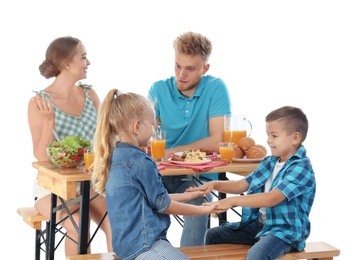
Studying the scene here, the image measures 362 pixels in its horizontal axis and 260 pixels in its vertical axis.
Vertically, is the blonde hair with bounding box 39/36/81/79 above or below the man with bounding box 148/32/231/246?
above

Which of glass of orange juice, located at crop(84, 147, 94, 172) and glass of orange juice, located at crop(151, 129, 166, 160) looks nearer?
glass of orange juice, located at crop(84, 147, 94, 172)

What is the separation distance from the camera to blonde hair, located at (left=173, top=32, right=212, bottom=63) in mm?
4344

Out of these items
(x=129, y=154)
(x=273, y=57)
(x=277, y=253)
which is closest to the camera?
(x=129, y=154)

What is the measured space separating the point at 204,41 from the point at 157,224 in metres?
1.46

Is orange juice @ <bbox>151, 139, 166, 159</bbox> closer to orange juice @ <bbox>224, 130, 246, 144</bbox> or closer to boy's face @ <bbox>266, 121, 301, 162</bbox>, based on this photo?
orange juice @ <bbox>224, 130, 246, 144</bbox>

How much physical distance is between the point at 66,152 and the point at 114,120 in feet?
2.06

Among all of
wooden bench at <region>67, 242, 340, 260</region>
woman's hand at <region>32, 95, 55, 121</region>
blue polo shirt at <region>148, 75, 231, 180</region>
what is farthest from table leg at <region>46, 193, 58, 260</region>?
blue polo shirt at <region>148, 75, 231, 180</region>

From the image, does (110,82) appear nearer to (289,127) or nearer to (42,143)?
(42,143)

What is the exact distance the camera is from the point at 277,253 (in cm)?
352

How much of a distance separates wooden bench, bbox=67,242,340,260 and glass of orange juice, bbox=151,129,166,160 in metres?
0.58

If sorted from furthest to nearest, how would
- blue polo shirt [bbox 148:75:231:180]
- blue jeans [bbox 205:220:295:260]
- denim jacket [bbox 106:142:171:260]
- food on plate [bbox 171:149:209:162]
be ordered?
blue polo shirt [bbox 148:75:231:180]
food on plate [bbox 171:149:209:162]
blue jeans [bbox 205:220:295:260]
denim jacket [bbox 106:142:171:260]

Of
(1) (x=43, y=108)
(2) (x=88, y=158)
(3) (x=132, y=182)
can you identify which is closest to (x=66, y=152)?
(2) (x=88, y=158)

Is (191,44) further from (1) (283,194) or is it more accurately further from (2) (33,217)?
(2) (33,217)

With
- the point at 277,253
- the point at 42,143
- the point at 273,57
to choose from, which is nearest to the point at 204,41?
the point at 42,143
